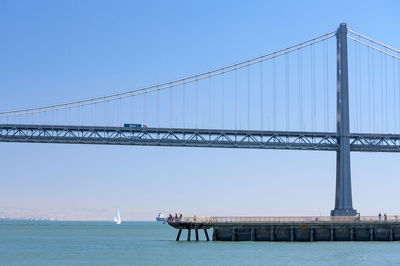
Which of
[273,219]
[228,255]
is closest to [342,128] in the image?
[273,219]

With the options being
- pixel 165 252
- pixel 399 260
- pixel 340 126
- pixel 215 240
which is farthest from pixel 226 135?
pixel 399 260

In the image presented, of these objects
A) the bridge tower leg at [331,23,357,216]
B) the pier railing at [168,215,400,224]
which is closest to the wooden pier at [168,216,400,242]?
the pier railing at [168,215,400,224]

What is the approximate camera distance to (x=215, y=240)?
72.2 m

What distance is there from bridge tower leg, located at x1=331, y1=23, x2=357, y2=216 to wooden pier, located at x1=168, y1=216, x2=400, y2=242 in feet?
67.3

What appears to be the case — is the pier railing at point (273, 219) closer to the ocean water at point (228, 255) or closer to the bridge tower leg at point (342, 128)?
the ocean water at point (228, 255)

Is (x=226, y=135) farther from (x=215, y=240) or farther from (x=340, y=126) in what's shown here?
(x=215, y=240)

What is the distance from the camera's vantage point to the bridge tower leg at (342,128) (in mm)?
92125

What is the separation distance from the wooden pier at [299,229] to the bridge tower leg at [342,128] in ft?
67.3

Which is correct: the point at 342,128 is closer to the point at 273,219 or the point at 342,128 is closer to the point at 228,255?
the point at 273,219

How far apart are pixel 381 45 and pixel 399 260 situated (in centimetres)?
5077

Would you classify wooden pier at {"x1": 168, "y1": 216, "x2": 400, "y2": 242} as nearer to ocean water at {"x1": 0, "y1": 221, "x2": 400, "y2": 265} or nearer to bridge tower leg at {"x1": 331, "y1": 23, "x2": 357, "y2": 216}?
ocean water at {"x1": 0, "y1": 221, "x2": 400, "y2": 265}

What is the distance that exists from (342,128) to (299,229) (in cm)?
2813

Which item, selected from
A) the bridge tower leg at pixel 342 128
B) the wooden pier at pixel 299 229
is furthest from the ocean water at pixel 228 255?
the bridge tower leg at pixel 342 128

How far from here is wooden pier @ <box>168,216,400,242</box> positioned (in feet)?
231
